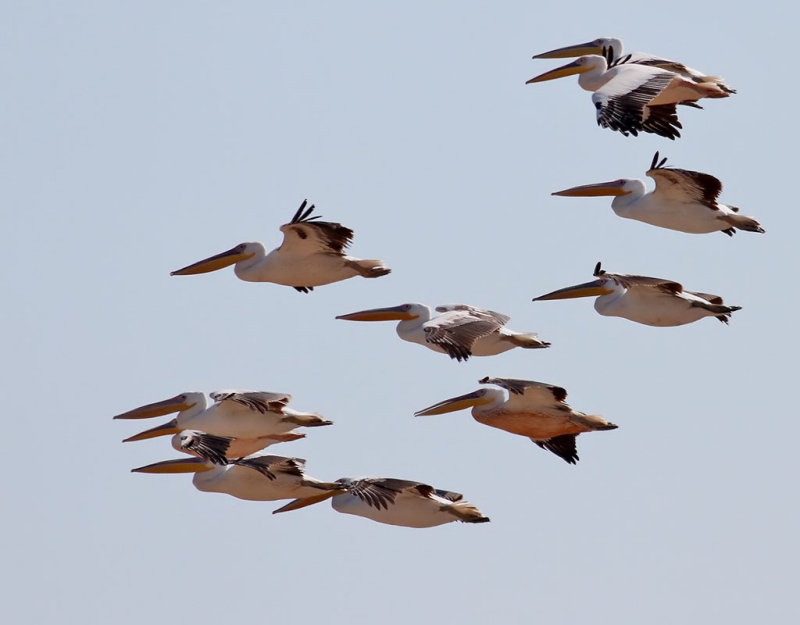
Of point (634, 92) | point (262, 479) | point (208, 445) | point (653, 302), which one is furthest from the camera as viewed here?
point (262, 479)

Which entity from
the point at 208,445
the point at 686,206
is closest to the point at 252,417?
the point at 208,445

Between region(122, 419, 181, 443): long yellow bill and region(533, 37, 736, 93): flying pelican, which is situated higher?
region(533, 37, 736, 93): flying pelican

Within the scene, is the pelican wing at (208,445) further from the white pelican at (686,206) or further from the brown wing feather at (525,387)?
the white pelican at (686,206)

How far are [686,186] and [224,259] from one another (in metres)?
4.92

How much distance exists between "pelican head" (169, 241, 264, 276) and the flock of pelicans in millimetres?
18

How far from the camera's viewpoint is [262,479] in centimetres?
2050

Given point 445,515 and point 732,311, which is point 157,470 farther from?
point 732,311

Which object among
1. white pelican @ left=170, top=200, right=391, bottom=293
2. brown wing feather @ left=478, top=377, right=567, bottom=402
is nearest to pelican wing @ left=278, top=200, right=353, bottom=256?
white pelican @ left=170, top=200, right=391, bottom=293

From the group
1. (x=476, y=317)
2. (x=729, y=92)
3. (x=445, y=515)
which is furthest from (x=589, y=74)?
(x=445, y=515)

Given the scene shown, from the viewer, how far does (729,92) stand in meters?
20.5

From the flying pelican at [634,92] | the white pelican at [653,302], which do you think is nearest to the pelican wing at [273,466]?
the white pelican at [653,302]

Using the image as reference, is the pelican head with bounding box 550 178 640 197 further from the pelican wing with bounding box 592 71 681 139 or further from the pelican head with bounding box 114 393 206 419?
the pelican head with bounding box 114 393 206 419

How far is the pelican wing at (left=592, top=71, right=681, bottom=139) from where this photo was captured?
17.8 meters

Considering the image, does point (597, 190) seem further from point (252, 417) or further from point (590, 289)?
point (252, 417)
